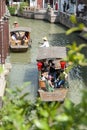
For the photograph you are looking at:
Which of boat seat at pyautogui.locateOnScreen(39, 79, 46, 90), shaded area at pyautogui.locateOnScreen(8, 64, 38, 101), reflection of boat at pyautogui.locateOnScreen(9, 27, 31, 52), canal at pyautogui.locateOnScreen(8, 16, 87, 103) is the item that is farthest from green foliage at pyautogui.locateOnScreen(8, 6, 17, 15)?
boat seat at pyautogui.locateOnScreen(39, 79, 46, 90)

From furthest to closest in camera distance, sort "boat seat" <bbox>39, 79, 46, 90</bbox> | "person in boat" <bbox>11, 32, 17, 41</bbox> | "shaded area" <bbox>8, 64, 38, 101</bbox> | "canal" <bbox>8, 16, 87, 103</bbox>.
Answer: "person in boat" <bbox>11, 32, 17, 41</bbox>
"shaded area" <bbox>8, 64, 38, 101</bbox>
"canal" <bbox>8, 16, 87, 103</bbox>
"boat seat" <bbox>39, 79, 46, 90</bbox>

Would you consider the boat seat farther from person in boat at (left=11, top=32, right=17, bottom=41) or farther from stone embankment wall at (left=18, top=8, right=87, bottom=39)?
stone embankment wall at (left=18, top=8, right=87, bottom=39)

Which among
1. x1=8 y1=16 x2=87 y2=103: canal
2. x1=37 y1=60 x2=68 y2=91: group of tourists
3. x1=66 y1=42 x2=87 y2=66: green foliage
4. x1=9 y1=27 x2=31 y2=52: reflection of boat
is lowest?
x1=8 y1=16 x2=87 y2=103: canal

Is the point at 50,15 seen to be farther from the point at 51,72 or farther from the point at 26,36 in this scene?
the point at 51,72

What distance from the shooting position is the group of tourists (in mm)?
13929

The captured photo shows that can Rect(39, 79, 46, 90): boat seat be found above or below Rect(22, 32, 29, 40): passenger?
above

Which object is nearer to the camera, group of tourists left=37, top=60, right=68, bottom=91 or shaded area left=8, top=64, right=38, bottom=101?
group of tourists left=37, top=60, right=68, bottom=91

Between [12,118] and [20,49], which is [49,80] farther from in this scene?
[12,118]

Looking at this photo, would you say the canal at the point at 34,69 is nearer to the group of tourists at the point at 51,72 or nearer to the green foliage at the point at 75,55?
the group of tourists at the point at 51,72

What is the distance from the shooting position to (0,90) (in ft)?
43.9

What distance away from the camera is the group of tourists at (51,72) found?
45.7 feet

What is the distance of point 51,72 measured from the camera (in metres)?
15.5

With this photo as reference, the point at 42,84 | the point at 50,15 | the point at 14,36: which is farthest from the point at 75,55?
the point at 50,15

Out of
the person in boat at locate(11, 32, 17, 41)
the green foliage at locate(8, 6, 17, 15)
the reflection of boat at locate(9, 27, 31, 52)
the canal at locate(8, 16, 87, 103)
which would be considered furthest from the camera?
the green foliage at locate(8, 6, 17, 15)
